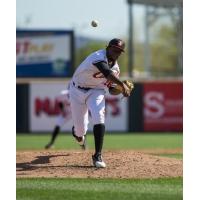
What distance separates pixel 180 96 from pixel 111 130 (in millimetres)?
2824

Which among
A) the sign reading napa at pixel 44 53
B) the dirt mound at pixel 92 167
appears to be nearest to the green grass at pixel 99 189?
the dirt mound at pixel 92 167

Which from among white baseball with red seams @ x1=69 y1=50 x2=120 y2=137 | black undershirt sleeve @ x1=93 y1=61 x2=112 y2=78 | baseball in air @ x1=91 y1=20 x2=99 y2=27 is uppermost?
baseball in air @ x1=91 y1=20 x2=99 y2=27

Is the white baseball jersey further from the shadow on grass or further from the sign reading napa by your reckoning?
the sign reading napa

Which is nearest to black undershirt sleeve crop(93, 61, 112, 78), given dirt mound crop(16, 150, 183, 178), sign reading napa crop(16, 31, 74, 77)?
dirt mound crop(16, 150, 183, 178)

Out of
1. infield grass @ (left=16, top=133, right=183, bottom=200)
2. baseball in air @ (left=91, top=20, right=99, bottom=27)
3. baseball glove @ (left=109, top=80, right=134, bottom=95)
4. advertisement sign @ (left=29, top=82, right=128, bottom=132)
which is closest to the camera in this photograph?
infield grass @ (left=16, top=133, right=183, bottom=200)

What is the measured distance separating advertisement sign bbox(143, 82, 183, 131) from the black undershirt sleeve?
54.4 ft

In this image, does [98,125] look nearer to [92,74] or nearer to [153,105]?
[92,74]

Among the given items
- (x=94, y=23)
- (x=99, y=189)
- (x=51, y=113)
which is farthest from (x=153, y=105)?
(x=99, y=189)

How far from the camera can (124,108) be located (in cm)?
2661

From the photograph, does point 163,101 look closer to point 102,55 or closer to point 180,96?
point 180,96

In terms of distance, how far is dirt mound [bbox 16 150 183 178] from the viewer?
32.1 feet

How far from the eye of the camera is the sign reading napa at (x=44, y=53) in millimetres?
33250
